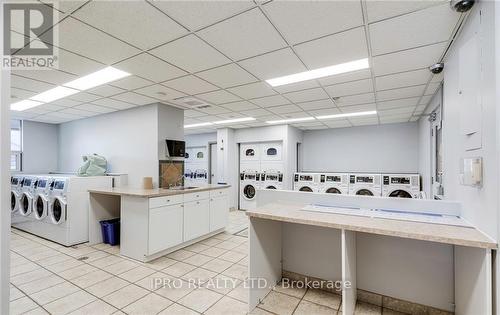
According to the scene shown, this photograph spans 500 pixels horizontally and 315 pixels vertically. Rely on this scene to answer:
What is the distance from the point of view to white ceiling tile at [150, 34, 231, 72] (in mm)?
2100

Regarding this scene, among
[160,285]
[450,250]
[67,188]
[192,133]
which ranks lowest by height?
[160,285]

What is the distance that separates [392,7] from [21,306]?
4013 millimetres

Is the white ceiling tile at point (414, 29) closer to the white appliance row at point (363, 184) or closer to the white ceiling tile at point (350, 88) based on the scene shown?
the white ceiling tile at point (350, 88)

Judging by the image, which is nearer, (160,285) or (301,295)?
(301,295)

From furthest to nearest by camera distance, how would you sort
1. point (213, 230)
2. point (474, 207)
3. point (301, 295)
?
point (213, 230) < point (301, 295) < point (474, 207)

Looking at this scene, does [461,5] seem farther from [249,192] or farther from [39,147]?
[39,147]

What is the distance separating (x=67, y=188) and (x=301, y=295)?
12.4ft

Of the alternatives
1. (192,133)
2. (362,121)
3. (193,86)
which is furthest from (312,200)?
(192,133)

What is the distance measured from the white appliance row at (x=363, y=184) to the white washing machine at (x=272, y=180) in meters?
0.40

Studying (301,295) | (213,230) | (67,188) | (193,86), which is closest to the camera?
(301,295)

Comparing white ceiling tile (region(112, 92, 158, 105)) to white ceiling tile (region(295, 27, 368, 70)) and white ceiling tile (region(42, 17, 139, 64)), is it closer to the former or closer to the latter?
white ceiling tile (region(42, 17, 139, 64))

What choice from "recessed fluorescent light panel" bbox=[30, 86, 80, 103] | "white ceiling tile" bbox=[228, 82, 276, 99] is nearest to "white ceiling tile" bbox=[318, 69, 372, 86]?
"white ceiling tile" bbox=[228, 82, 276, 99]

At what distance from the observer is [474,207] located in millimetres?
1565

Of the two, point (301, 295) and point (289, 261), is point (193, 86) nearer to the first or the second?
point (289, 261)
